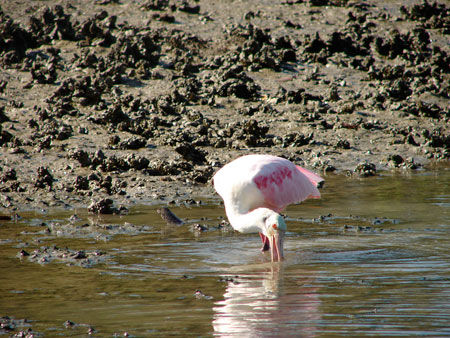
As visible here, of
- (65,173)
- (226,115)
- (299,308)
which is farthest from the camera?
(226,115)

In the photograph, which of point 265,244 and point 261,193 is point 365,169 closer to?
point 261,193

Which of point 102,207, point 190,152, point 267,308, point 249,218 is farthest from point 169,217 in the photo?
point 267,308

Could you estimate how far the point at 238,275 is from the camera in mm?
7055

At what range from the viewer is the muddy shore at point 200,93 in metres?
12.0

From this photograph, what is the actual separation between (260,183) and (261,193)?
0.41ft

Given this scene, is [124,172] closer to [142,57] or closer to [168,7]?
[142,57]

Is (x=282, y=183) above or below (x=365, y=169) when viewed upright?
above

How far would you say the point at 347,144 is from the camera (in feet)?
45.3

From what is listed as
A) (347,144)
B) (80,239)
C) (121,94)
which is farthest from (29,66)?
(80,239)

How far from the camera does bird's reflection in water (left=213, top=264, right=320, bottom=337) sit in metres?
5.23

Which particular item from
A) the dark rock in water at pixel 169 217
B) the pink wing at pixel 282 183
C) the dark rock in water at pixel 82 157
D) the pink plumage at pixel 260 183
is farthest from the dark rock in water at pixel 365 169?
the dark rock in water at pixel 82 157

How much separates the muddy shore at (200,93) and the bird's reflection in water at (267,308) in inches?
149

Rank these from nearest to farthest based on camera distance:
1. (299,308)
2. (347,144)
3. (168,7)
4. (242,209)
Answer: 1. (299,308)
2. (242,209)
3. (347,144)
4. (168,7)

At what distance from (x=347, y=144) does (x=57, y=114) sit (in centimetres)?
545
